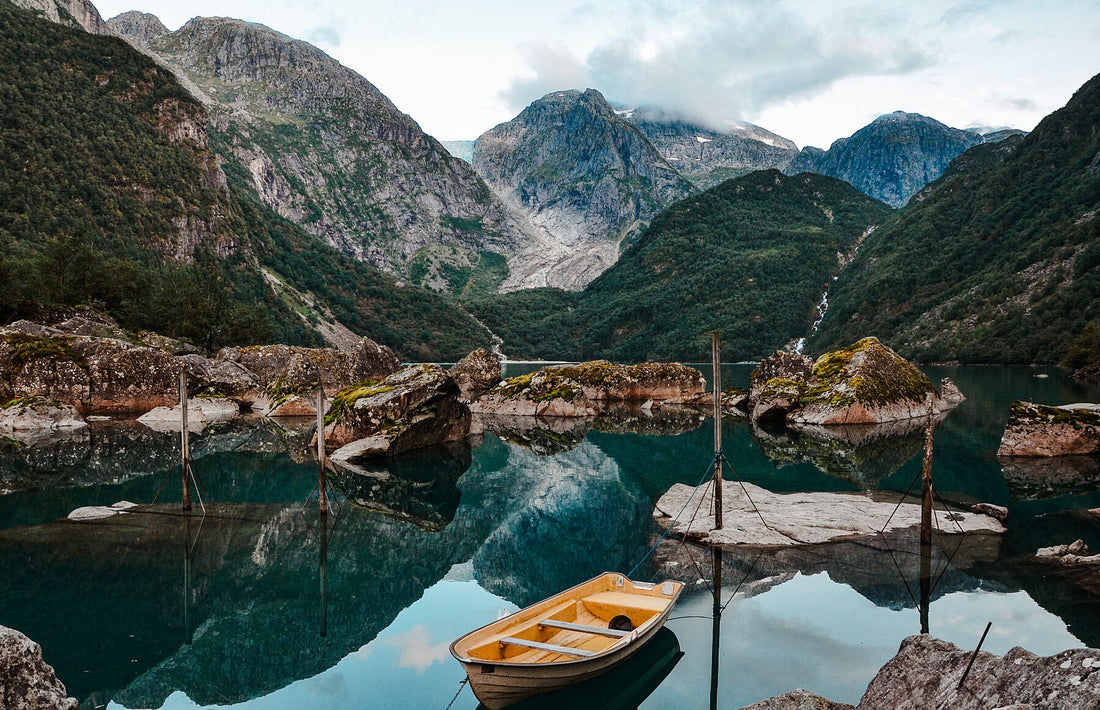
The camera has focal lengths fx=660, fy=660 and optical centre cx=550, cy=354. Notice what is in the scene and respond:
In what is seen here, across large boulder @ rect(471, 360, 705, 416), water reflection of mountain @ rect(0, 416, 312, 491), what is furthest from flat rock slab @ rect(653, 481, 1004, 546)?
large boulder @ rect(471, 360, 705, 416)

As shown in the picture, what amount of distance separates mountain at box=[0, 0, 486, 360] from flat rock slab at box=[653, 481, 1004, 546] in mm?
58931

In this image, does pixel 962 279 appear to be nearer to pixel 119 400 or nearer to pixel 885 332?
pixel 885 332

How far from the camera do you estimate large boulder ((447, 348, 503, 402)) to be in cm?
6134

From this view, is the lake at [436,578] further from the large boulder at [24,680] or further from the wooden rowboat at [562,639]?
the large boulder at [24,680]

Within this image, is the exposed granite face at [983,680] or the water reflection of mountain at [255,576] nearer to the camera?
the exposed granite face at [983,680]

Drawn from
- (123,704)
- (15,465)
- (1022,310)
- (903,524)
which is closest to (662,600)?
(123,704)

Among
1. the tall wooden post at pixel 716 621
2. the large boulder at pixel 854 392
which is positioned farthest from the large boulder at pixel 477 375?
the tall wooden post at pixel 716 621

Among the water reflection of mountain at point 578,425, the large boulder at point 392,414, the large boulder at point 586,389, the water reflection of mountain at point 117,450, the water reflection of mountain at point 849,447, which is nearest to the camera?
the water reflection of mountain at point 117,450

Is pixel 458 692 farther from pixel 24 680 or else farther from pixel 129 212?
pixel 129 212

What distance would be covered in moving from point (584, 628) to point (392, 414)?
24.8 m

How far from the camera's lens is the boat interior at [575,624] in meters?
9.23

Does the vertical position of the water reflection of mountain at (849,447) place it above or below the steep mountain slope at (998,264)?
below

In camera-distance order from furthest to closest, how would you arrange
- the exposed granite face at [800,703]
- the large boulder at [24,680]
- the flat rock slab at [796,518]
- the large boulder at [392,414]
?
the large boulder at [392,414] < the flat rock slab at [796,518] < the exposed granite face at [800,703] < the large boulder at [24,680]

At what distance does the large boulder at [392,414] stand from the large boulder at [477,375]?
24178 mm
